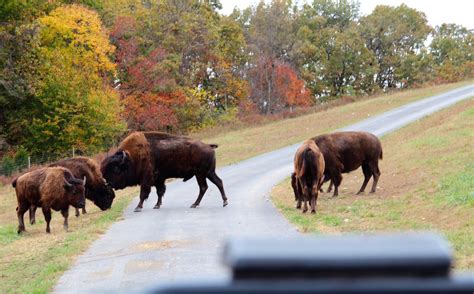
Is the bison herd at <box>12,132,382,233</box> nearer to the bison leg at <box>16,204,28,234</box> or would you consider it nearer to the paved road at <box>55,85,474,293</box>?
the bison leg at <box>16,204,28,234</box>

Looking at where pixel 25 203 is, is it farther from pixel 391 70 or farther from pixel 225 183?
pixel 391 70

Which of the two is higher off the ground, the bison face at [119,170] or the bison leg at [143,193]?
the bison face at [119,170]

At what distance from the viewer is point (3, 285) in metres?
10.4

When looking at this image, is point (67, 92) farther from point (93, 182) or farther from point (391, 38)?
point (391, 38)

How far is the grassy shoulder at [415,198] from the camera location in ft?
41.7

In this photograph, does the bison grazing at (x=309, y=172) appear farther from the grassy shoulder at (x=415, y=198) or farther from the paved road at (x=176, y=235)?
the paved road at (x=176, y=235)

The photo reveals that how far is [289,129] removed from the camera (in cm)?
4547

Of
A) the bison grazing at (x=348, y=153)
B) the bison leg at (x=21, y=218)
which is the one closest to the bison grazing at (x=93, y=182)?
the bison leg at (x=21, y=218)

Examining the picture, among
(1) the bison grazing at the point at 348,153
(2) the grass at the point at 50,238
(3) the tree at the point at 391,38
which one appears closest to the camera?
(2) the grass at the point at 50,238

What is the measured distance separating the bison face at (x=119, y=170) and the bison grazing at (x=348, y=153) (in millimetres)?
5270

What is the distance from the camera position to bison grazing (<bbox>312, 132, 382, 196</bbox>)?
19172 millimetres

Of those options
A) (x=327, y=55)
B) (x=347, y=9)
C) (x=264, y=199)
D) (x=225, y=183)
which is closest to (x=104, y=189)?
(x=264, y=199)

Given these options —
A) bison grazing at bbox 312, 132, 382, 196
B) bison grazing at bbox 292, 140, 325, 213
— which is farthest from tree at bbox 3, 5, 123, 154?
bison grazing at bbox 292, 140, 325, 213

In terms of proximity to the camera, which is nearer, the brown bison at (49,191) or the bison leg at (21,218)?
the brown bison at (49,191)
